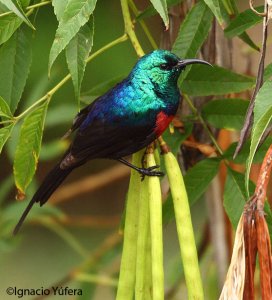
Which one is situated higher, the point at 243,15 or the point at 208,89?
the point at 243,15

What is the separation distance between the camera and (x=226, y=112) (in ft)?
5.33

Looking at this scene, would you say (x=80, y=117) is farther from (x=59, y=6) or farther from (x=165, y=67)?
(x=59, y=6)

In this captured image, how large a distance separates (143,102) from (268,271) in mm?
589

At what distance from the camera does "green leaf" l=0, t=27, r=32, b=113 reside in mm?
1473

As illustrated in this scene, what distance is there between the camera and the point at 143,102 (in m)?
1.58

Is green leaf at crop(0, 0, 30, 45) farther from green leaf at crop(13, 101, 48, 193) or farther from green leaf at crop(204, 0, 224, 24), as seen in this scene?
green leaf at crop(204, 0, 224, 24)

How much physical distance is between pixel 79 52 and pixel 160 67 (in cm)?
24

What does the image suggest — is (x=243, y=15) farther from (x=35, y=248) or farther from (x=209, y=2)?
(x=35, y=248)

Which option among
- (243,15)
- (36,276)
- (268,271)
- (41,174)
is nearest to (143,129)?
(243,15)

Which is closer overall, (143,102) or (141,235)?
(141,235)

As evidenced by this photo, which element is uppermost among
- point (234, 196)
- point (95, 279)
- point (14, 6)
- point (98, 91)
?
point (14, 6)

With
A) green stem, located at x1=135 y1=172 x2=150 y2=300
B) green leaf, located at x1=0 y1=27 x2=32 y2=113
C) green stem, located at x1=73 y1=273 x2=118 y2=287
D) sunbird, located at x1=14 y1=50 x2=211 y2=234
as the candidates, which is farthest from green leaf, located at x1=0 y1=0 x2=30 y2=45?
green stem, located at x1=73 y1=273 x2=118 y2=287

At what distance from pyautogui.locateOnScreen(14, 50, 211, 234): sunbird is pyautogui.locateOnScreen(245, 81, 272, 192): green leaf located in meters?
0.37

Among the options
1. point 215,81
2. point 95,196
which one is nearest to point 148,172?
point 215,81
